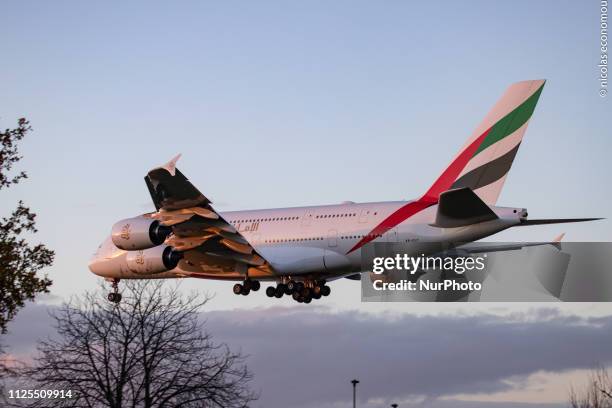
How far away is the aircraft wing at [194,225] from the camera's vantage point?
48625 millimetres

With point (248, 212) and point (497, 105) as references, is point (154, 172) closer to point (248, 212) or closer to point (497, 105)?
point (248, 212)

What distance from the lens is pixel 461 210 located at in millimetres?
45281

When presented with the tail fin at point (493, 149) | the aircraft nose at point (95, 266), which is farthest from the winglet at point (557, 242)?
the aircraft nose at point (95, 266)

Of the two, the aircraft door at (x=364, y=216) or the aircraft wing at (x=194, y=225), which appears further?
the aircraft door at (x=364, y=216)

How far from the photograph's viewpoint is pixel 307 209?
2163 inches

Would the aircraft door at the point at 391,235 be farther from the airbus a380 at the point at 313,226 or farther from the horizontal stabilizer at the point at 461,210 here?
the horizontal stabilizer at the point at 461,210

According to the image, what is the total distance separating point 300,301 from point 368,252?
19.9 feet

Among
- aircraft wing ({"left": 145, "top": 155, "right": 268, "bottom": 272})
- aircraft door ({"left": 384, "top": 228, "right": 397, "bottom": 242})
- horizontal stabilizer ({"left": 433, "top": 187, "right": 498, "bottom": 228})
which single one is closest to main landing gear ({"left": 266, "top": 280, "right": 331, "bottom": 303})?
aircraft wing ({"left": 145, "top": 155, "right": 268, "bottom": 272})

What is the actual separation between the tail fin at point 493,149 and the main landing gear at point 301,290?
25.1 feet

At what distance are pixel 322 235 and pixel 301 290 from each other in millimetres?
3684

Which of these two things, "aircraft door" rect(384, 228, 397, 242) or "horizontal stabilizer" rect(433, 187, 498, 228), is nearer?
"horizontal stabilizer" rect(433, 187, 498, 228)

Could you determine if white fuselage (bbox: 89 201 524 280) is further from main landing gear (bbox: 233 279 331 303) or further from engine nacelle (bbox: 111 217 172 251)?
engine nacelle (bbox: 111 217 172 251)

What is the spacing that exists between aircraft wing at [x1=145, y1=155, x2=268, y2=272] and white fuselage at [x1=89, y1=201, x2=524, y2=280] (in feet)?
3.34

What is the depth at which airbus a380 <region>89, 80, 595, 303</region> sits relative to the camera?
1895 inches
